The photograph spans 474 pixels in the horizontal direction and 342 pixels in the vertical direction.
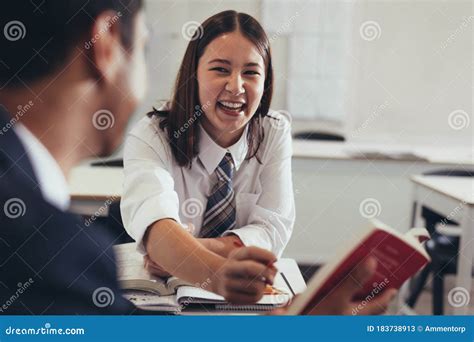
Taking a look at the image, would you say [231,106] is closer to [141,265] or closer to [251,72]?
[251,72]

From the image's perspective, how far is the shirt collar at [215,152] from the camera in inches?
62.7

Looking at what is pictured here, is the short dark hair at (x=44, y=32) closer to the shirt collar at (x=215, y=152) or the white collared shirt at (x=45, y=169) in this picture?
the white collared shirt at (x=45, y=169)

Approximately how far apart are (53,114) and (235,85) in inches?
19.8

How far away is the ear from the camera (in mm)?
1260

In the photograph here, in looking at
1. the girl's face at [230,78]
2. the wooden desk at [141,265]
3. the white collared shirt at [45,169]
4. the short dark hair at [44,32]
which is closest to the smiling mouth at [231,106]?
the girl's face at [230,78]

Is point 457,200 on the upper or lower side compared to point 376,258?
upper

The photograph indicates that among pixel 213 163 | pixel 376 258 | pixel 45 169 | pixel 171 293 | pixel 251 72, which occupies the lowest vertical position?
pixel 171 293

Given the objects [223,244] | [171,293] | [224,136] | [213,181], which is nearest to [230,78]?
[224,136]

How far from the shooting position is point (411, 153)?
5.86 feet

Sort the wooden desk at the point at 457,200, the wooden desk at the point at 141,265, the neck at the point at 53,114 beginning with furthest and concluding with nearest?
1. the wooden desk at the point at 457,200
2. the wooden desk at the point at 141,265
3. the neck at the point at 53,114

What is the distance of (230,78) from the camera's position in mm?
1522

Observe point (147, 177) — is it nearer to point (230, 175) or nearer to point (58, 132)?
point (230, 175)
